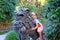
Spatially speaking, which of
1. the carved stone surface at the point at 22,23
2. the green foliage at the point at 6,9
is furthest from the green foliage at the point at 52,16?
the green foliage at the point at 6,9

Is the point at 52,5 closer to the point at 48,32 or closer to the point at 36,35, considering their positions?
the point at 48,32

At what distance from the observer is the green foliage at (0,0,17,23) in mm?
10812

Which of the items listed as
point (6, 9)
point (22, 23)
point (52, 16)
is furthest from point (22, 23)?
point (6, 9)

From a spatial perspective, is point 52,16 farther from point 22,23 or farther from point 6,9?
point 6,9

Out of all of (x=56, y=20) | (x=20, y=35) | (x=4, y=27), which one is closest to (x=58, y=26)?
(x=56, y=20)

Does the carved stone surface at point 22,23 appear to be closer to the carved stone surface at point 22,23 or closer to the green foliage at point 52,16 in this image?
the carved stone surface at point 22,23

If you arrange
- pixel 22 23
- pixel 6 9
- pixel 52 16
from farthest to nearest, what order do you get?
pixel 6 9 → pixel 52 16 → pixel 22 23

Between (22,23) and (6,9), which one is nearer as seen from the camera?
(22,23)

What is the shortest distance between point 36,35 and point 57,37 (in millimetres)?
1866

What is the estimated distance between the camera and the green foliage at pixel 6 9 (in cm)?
1081

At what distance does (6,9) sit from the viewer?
1101 centimetres

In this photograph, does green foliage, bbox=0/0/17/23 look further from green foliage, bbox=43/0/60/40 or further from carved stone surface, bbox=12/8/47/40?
carved stone surface, bbox=12/8/47/40

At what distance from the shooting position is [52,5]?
4.57 m

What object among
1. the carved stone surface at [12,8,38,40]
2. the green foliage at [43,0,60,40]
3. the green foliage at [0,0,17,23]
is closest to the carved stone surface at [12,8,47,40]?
the carved stone surface at [12,8,38,40]
